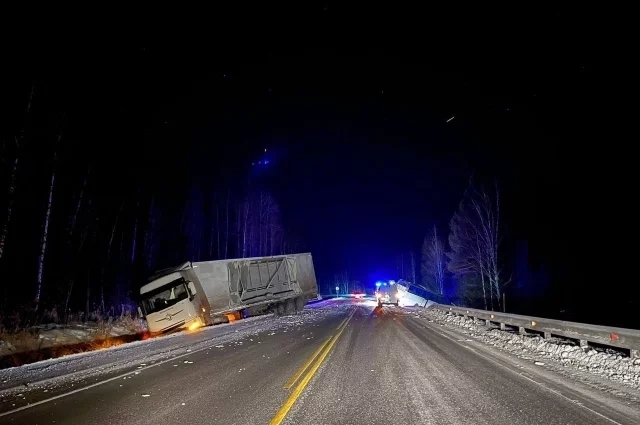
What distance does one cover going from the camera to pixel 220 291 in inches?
965

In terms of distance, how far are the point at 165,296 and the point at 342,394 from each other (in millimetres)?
17022

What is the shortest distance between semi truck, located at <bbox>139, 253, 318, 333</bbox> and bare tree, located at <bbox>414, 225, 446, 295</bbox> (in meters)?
23.5

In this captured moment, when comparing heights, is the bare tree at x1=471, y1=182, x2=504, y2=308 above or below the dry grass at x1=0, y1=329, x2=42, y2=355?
above

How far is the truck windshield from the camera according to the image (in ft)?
70.1

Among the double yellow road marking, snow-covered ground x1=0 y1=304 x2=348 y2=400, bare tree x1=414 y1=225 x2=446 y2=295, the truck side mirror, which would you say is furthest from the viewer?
bare tree x1=414 y1=225 x2=446 y2=295

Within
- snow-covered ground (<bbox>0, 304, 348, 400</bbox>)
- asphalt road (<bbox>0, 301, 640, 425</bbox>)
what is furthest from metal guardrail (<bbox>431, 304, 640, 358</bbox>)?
snow-covered ground (<bbox>0, 304, 348, 400</bbox>)

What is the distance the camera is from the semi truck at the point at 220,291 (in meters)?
21.3

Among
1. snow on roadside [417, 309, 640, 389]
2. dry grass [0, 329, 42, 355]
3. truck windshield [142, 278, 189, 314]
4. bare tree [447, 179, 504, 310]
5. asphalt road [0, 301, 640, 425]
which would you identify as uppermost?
bare tree [447, 179, 504, 310]

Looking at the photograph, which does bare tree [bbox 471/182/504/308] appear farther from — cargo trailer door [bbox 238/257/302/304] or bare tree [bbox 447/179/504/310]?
cargo trailer door [bbox 238/257/302/304]

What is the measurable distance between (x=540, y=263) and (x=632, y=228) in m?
9.91

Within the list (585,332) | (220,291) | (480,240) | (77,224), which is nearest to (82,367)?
(585,332)

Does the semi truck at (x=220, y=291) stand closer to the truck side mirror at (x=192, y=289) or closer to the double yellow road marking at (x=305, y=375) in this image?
the truck side mirror at (x=192, y=289)

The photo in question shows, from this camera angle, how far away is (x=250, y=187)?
2044 inches

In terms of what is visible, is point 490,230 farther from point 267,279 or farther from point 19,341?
point 19,341
